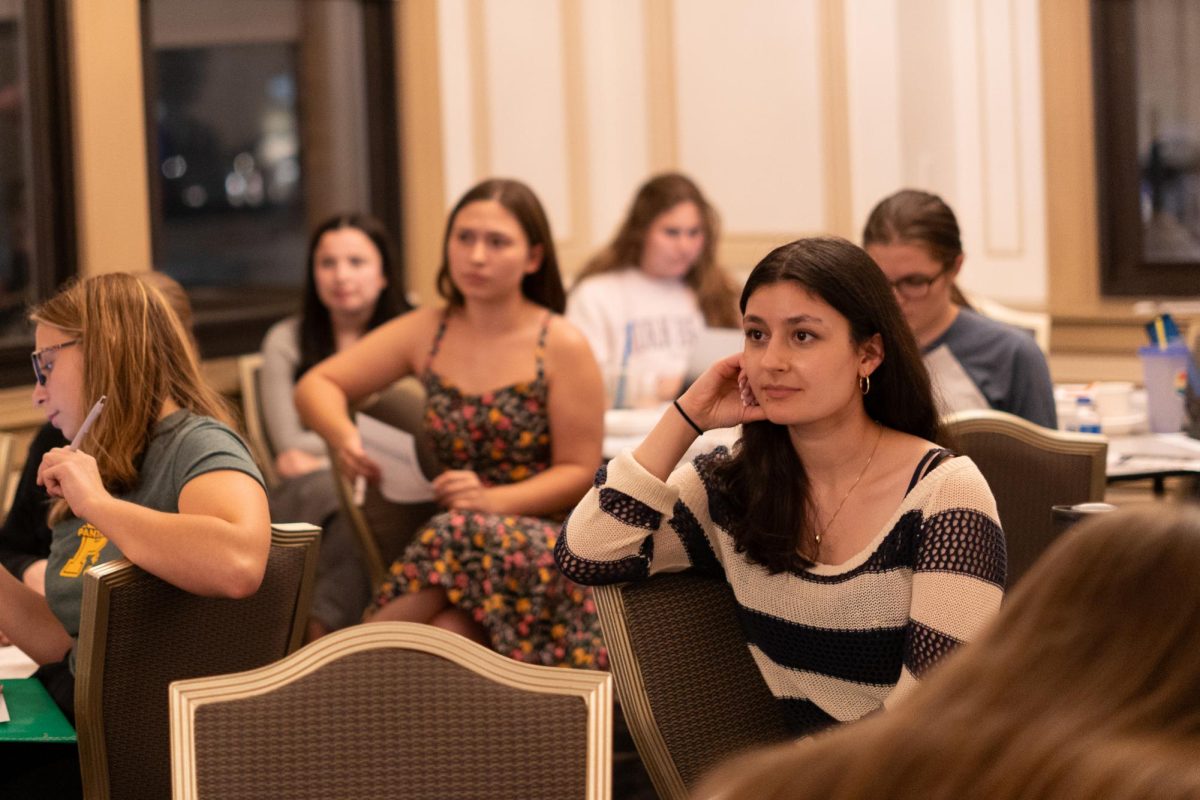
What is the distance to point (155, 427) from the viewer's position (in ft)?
7.63

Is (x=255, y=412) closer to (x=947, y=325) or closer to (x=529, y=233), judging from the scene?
(x=529, y=233)

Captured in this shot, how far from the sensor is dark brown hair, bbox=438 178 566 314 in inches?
135

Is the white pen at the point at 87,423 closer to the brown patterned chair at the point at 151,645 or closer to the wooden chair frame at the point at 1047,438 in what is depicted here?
→ the brown patterned chair at the point at 151,645

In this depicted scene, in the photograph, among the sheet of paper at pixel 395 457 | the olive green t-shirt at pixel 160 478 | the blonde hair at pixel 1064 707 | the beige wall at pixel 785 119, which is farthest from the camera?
the beige wall at pixel 785 119

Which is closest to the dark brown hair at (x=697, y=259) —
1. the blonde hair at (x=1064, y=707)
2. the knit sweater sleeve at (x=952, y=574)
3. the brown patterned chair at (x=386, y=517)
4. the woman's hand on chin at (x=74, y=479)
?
the brown patterned chair at (x=386, y=517)

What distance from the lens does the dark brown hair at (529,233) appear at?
3426 mm

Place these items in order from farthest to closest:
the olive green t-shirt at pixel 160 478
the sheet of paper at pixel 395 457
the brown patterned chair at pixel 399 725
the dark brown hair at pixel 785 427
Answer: the sheet of paper at pixel 395 457 → the olive green t-shirt at pixel 160 478 → the dark brown hair at pixel 785 427 → the brown patterned chair at pixel 399 725

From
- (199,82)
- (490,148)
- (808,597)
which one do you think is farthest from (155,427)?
(490,148)

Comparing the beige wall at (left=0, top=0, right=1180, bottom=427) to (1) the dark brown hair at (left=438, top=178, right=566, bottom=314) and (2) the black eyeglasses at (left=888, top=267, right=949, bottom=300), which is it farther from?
(2) the black eyeglasses at (left=888, top=267, right=949, bottom=300)

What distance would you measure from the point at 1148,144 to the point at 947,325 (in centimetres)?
273

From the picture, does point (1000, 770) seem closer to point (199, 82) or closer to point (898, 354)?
point (898, 354)

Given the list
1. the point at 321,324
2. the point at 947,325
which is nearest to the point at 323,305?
the point at 321,324

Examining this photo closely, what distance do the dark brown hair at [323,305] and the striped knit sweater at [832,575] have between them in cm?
253

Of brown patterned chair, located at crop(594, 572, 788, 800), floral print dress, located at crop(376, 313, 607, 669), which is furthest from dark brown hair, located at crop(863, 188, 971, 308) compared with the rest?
brown patterned chair, located at crop(594, 572, 788, 800)
